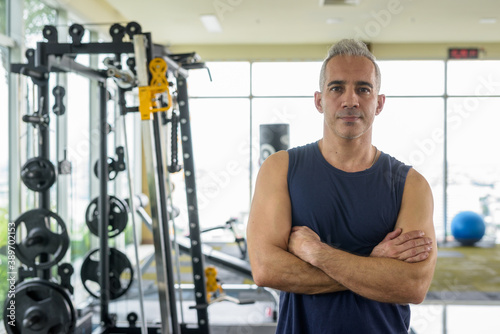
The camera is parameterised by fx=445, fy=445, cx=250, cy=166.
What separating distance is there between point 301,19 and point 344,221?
15.2 ft

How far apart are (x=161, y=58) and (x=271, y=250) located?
1.44 metres

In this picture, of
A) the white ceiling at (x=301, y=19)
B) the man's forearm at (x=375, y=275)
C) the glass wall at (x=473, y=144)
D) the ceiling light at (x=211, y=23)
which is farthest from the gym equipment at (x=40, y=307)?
the glass wall at (x=473, y=144)

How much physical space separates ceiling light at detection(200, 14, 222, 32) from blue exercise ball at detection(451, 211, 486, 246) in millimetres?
4467

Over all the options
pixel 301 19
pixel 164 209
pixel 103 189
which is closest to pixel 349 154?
pixel 164 209

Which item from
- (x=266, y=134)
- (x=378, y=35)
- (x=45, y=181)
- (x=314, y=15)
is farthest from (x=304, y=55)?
(x=45, y=181)

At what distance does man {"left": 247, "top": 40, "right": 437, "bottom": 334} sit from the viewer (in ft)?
3.66

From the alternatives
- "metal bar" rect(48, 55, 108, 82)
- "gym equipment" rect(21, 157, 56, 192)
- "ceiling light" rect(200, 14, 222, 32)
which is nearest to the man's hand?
"gym equipment" rect(21, 157, 56, 192)

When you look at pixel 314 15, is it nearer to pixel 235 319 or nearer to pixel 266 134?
pixel 266 134

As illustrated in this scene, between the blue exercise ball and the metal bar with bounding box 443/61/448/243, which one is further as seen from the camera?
the metal bar with bounding box 443/61/448/243

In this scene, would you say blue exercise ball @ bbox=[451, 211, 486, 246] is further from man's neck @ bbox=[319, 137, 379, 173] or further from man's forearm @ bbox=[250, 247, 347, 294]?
man's forearm @ bbox=[250, 247, 347, 294]

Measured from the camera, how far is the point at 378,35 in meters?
6.21

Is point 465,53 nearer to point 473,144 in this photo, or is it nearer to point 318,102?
point 473,144

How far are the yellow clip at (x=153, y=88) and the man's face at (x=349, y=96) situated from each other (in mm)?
1200

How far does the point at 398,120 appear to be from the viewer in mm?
6719
